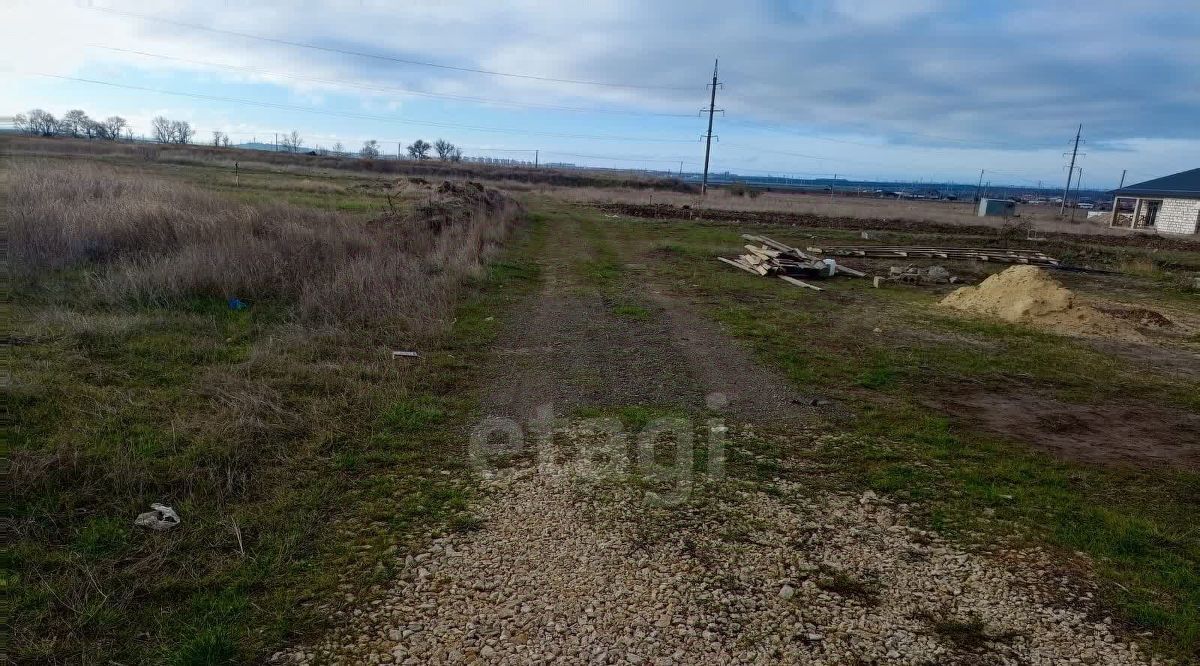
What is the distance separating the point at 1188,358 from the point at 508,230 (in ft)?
57.0

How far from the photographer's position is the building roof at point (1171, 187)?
3864 centimetres

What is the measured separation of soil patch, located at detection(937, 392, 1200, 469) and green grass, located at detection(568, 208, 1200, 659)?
25 cm

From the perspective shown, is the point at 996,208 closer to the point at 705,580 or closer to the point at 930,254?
the point at 930,254

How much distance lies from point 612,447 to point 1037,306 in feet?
32.8

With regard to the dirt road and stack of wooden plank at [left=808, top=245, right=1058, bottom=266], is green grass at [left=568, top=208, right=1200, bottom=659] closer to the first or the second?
the dirt road

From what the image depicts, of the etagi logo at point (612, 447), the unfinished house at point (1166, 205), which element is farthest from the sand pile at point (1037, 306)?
the unfinished house at point (1166, 205)

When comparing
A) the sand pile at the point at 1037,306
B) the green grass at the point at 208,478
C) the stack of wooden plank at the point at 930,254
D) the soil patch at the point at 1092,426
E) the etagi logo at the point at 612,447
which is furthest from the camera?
the stack of wooden plank at the point at 930,254

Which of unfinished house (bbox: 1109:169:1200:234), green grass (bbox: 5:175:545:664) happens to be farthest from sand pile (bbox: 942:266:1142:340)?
unfinished house (bbox: 1109:169:1200:234)

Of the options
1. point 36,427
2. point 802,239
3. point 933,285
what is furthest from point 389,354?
point 802,239

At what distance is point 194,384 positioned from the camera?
18.9 feet

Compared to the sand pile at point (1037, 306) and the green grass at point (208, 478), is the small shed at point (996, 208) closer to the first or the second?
the sand pile at point (1037, 306)

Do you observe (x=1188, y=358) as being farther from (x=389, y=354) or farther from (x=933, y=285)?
(x=389, y=354)

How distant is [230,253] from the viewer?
31.9ft

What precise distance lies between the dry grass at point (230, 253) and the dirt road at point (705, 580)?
178 inches
